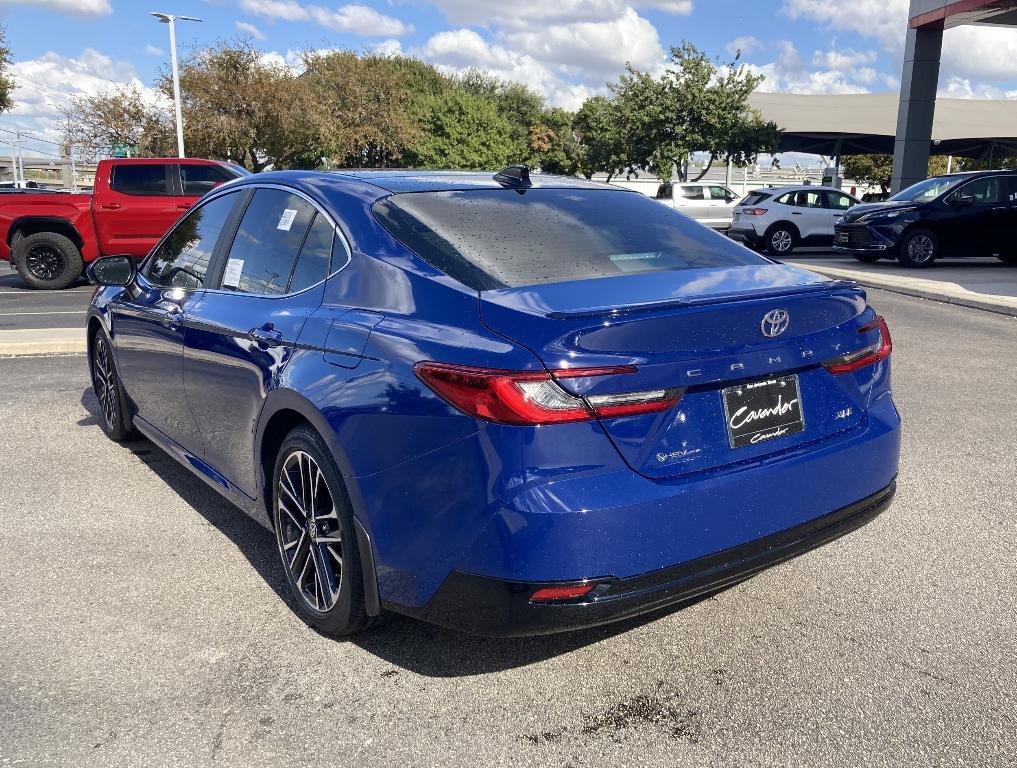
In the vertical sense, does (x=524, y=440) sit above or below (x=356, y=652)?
above

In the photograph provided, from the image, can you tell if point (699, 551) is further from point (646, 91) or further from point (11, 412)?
point (646, 91)

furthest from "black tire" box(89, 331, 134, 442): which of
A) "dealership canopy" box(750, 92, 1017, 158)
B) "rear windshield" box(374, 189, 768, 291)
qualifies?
"dealership canopy" box(750, 92, 1017, 158)

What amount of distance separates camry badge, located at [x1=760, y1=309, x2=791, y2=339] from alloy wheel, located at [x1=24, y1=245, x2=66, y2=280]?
14.4 meters

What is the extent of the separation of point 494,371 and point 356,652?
4.23 feet

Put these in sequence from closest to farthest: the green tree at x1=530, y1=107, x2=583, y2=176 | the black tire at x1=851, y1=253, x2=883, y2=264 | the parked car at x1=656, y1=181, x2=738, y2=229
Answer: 1. the black tire at x1=851, y1=253, x2=883, y2=264
2. the parked car at x1=656, y1=181, x2=738, y2=229
3. the green tree at x1=530, y1=107, x2=583, y2=176

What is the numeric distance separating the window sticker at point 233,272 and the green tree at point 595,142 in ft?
149

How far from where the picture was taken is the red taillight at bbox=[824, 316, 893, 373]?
9.66 feet

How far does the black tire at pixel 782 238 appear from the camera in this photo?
68.8 ft

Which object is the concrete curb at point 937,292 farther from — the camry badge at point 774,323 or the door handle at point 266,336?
the door handle at point 266,336

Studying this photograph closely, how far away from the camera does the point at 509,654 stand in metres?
3.08

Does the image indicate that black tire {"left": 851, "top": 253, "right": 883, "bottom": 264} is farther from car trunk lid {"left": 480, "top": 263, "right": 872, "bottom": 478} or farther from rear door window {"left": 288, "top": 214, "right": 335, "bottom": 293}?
rear door window {"left": 288, "top": 214, "right": 335, "bottom": 293}

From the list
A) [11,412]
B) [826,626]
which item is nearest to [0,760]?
[826,626]

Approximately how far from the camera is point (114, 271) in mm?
4883

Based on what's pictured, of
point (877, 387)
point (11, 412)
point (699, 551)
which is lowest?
point (11, 412)
